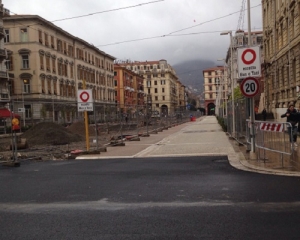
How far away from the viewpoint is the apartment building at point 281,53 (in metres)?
30.8

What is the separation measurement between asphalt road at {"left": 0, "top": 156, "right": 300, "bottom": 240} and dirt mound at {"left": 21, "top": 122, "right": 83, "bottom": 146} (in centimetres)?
1250

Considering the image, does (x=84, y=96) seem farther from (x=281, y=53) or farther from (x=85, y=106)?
(x=281, y=53)

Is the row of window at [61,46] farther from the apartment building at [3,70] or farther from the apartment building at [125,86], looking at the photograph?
the apartment building at [125,86]

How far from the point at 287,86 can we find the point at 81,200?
1195 inches

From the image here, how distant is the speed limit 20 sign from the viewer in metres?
12.6

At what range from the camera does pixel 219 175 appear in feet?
30.8

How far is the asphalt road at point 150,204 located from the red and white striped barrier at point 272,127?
1.56 metres

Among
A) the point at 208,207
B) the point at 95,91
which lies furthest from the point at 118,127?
the point at 95,91

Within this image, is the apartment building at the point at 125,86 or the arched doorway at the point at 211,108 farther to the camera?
the arched doorway at the point at 211,108

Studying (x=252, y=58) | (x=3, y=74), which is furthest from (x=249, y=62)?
(x=3, y=74)

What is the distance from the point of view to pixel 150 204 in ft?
21.8

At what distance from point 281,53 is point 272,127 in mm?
28074

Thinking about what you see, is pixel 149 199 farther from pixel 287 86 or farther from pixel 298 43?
pixel 287 86

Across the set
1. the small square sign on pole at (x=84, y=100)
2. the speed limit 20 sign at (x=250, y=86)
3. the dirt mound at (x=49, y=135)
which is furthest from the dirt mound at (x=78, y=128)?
the speed limit 20 sign at (x=250, y=86)
